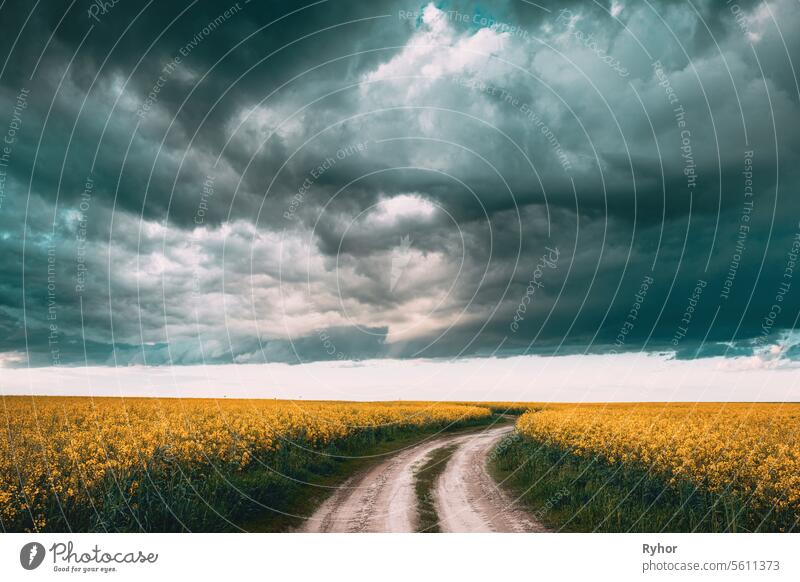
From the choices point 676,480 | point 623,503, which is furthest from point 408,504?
point 676,480

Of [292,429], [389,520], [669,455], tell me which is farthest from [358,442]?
[669,455]

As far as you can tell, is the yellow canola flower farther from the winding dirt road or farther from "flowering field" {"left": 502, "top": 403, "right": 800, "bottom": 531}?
the winding dirt road

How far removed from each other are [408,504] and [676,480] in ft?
29.2

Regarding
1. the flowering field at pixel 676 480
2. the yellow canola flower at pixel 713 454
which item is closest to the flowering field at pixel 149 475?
the flowering field at pixel 676 480

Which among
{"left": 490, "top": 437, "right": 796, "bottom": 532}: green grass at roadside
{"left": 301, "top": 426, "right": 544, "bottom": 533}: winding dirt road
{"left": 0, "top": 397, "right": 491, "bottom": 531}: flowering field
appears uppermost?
{"left": 0, "top": 397, "right": 491, "bottom": 531}: flowering field

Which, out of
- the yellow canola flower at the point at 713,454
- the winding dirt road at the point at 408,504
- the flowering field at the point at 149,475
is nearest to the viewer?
the flowering field at the point at 149,475

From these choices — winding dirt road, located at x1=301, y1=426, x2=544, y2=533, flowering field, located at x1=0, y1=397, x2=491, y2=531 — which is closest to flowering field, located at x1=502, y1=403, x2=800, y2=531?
winding dirt road, located at x1=301, y1=426, x2=544, y2=533

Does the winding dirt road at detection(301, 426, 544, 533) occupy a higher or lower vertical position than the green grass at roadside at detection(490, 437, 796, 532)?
higher

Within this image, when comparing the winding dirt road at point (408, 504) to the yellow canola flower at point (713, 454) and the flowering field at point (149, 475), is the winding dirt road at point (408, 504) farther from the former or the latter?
the yellow canola flower at point (713, 454)

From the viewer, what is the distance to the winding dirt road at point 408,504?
14.1 meters

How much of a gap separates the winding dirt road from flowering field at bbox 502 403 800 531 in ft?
5.31

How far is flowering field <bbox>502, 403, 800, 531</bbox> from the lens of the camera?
1233 cm

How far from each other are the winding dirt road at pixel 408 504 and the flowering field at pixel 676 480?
1.62 meters
